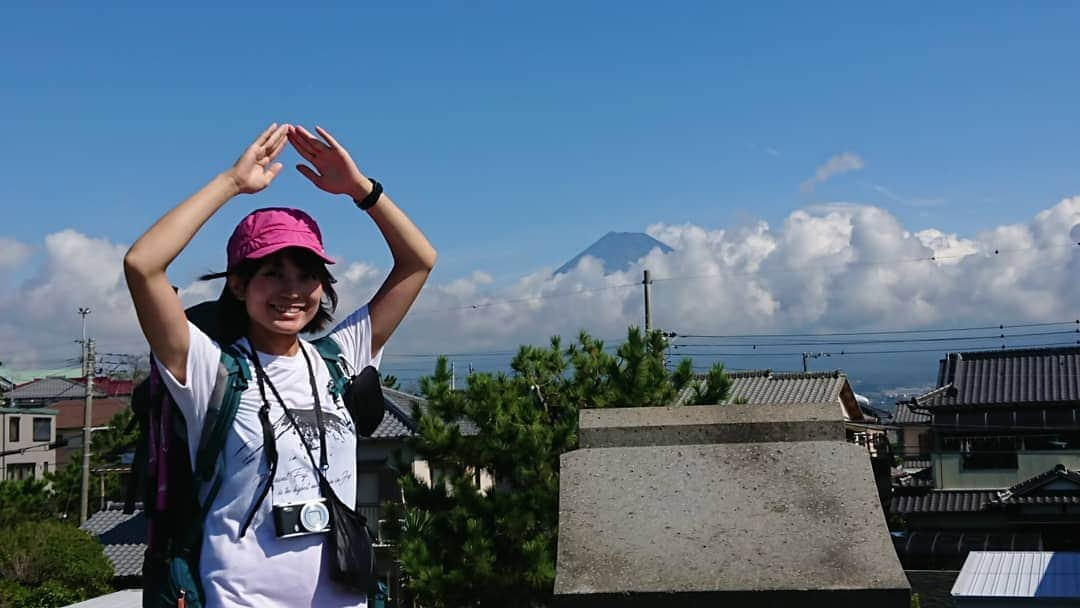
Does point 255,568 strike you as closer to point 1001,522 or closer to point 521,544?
point 521,544

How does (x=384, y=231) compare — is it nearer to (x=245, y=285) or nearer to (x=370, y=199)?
(x=370, y=199)

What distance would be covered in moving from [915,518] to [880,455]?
8.20m

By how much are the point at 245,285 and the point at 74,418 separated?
50.3m

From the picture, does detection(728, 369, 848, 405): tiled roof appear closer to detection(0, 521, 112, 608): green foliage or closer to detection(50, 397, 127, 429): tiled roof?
detection(0, 521, 112, 608): green foliage

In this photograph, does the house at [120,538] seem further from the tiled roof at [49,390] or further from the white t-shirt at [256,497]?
the tiled roof at [49,390]

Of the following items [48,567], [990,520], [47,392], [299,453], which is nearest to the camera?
[299,453]

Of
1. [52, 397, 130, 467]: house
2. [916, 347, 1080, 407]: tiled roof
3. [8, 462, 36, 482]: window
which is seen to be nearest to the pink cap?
[916, 347, 1080, 407]: tiled roof

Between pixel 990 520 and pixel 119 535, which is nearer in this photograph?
pixel 990 520

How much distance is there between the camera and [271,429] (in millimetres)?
2277

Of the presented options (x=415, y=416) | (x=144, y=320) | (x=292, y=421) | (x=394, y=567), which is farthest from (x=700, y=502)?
(x=394, y=567)

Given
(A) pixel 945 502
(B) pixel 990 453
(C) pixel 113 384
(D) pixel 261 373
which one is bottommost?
(A) pixel 945 502

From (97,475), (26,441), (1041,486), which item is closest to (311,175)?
(1041,486)

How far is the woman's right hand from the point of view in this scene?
236 cm

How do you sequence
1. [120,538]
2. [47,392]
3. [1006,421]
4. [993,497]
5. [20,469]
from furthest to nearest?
[47,392] < [20,469] < [120,538] < [1006,421] < [993,497]
